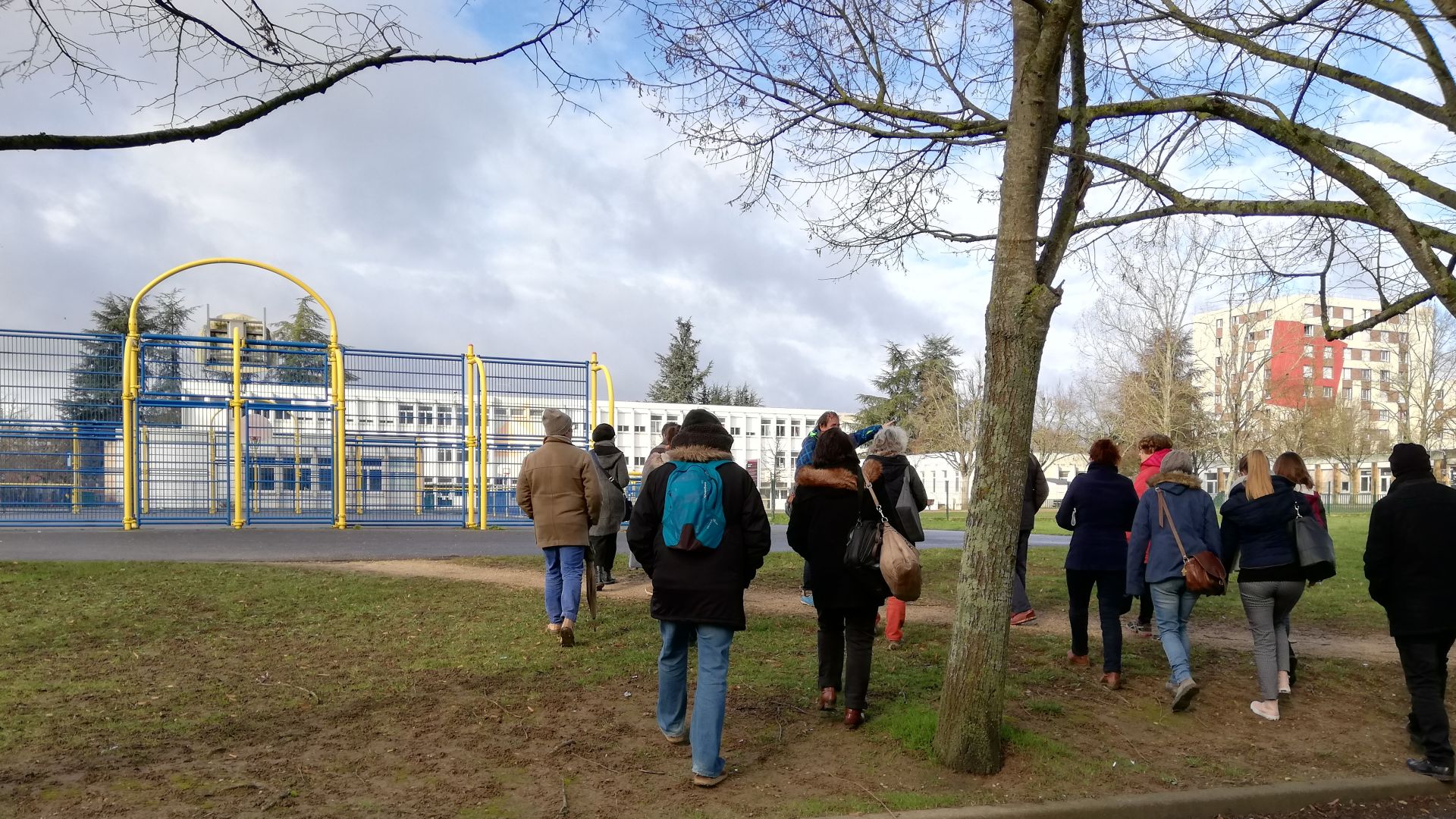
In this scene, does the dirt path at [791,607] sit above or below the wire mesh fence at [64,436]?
below

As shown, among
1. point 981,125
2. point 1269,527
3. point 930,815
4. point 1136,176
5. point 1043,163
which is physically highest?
point 981,125

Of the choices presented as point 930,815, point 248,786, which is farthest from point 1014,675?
point 248,786

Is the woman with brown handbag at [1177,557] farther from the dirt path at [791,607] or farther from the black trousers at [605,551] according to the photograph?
the black trousers at [605,551]

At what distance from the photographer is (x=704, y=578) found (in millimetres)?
5117

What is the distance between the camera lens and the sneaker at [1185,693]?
6605 millimetres

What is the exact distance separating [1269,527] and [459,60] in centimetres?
602

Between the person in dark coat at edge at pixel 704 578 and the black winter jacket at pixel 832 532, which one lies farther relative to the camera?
the black winter jacket at pixel 832 532

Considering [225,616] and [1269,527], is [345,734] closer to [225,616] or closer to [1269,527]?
[225,616]

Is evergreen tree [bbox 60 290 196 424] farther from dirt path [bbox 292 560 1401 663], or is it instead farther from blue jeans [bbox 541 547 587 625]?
blue jeans [bbox 541 547 587 625]

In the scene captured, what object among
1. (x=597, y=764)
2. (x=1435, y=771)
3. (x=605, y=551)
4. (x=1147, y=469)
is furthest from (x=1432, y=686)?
(x=605, y=551)

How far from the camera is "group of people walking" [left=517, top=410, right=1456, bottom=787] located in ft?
16.9

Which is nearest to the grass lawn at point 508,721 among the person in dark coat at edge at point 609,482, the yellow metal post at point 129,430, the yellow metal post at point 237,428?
the person in dark coat at edge at point 609,482

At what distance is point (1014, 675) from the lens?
726cm

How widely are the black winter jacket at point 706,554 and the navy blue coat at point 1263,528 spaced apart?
3.70m
